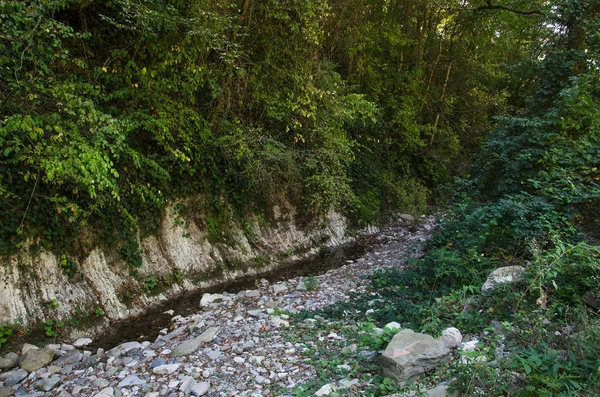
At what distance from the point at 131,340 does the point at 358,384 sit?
4.01 metres

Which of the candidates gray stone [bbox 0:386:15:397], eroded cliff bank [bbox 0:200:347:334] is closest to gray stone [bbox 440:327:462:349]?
gray stone [bbox 0:386:15:397]

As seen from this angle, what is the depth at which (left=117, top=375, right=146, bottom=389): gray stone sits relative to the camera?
4617 mm

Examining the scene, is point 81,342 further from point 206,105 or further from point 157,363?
point 206,105

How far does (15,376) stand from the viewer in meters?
4.95

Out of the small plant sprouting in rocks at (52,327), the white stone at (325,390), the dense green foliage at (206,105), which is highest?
the dense green foliage at (206,105)

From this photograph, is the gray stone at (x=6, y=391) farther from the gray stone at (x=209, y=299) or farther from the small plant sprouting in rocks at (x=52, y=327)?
the gray stone at (x=209, y=299)

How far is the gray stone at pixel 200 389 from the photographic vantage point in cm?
427

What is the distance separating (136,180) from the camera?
7.30m

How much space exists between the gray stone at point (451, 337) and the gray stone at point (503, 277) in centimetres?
102

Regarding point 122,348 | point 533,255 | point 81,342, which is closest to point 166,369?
point 122,348

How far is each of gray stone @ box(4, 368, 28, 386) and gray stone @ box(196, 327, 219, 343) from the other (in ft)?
7.20

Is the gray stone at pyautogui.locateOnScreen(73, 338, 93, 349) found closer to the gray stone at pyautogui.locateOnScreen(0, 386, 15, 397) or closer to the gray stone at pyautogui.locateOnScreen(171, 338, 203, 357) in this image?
the gray stone at pyautogui.locateOnScreen(0, 386, 15, 397)

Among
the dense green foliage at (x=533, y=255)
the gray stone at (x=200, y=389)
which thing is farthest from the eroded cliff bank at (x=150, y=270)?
the dense green foliage at (x=533, y=255)

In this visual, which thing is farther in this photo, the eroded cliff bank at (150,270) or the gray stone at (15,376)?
the eroded cliff bank at (150,270)
